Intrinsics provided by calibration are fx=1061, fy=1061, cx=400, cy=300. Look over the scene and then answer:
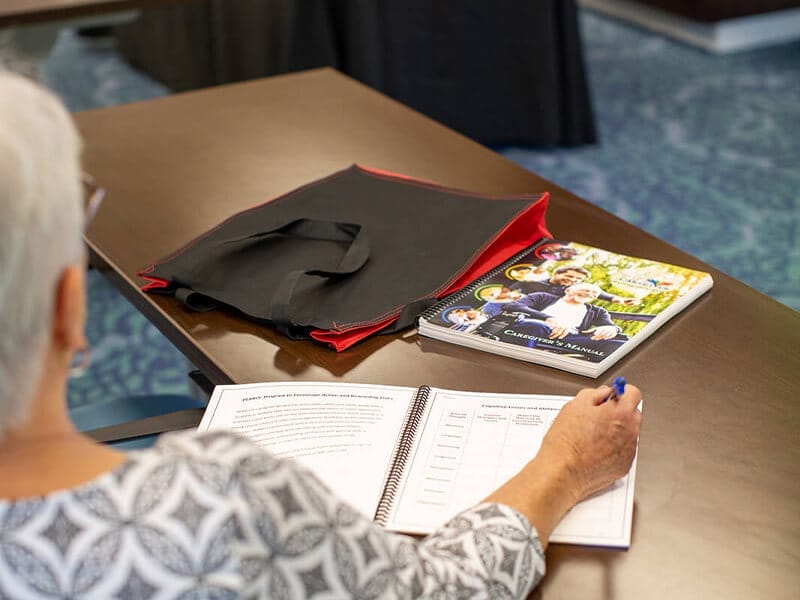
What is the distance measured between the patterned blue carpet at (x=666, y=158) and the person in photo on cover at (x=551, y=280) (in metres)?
1.57

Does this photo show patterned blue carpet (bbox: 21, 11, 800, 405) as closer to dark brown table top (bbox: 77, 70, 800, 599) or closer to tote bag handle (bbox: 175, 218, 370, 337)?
dark brown table top (bbox: 77, 70, 800, 599)

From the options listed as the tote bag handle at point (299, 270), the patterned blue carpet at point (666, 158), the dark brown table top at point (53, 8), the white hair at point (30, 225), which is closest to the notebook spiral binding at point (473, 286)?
the tote bag handle at point (299, 270)

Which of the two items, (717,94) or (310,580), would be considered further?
(717,94)

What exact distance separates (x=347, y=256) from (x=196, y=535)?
84 cm

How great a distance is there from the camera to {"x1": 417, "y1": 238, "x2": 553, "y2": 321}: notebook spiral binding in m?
1.49

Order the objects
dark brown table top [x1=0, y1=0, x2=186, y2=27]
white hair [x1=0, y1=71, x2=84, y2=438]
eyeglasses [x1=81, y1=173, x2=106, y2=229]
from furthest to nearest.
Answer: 1. dark brown table top [x1=0, y1=0, x2=186, y2=27]
2. eyeglasses [x1=81, y1=173, x2=106, y2=229]
3. white hair [x1=0, y1=71, x2=84, y2=438]

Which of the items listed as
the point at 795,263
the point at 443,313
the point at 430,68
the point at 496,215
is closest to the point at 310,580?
the point at 443,313

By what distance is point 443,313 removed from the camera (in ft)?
4.85

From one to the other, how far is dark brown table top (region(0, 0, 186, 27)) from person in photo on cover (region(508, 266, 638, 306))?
179 centimetres

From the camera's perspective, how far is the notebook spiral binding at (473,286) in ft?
4.88

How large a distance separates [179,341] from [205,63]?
3.46 m

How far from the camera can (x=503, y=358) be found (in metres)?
1.40

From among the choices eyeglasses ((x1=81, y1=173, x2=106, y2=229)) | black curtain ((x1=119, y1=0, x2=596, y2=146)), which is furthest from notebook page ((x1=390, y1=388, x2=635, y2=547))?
black curtain ((x1=119, y1=0, x2=596, y2=146))

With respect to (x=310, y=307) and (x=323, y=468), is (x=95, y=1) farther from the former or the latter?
(x=323, y=468)
